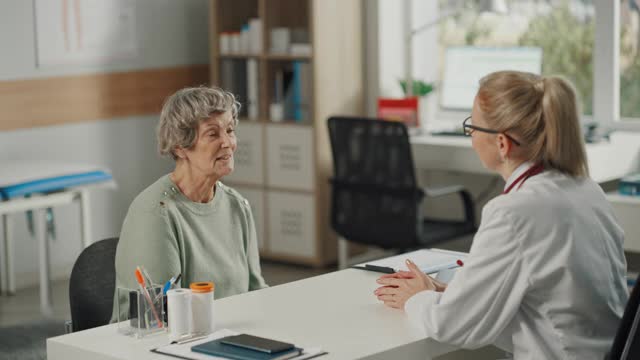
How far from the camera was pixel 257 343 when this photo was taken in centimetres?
229

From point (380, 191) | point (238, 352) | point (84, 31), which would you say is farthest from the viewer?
point (84, 31)

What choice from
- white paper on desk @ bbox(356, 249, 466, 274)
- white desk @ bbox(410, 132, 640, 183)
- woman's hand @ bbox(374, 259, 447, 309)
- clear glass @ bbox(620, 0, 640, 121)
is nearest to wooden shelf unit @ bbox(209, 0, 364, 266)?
white desk @ bbox(410, 132, 640, 183)

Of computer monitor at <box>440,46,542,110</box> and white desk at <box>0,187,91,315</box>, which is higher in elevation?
computer monitor at <box>440,46,542,110</box>

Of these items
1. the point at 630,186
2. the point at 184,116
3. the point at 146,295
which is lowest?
the point at 630,186

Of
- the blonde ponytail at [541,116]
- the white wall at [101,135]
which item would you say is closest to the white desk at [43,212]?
the white wall at [101,135]

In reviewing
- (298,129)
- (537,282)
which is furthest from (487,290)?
(298,129)

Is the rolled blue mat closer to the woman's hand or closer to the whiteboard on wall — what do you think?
the whiteboard on wall

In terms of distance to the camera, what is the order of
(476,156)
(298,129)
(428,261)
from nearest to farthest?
(428,261)
(476,156)
(298,129)

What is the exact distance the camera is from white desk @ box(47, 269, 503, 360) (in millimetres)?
2340

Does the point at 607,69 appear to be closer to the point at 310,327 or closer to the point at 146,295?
the point at 310,327

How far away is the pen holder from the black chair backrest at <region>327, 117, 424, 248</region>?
2850 mm

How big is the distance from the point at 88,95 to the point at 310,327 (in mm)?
3950

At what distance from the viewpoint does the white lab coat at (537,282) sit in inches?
92.0

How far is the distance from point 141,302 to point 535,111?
936 millimetres
